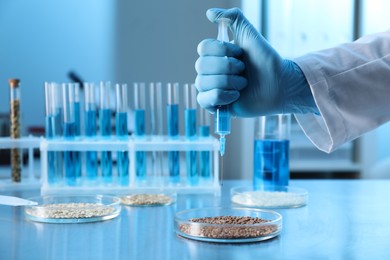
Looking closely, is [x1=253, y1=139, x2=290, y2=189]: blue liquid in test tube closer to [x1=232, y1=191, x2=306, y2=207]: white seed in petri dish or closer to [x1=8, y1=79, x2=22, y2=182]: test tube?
[x1=232, y1=191, x2=306, y2=207]: white seed in petri dish

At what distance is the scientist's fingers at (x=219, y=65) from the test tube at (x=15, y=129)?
79 cm

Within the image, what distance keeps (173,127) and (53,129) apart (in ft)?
1.32

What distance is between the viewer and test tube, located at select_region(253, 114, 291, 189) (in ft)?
5.51

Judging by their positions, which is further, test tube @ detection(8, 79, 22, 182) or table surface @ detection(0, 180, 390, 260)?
test tube @ detection(8, 79, 22, 182)

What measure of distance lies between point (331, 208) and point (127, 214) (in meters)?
0.58

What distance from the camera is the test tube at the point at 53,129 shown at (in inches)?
67.4

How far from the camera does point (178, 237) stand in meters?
1.14

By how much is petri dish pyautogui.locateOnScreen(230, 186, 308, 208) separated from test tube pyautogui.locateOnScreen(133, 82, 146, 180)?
1.08ft

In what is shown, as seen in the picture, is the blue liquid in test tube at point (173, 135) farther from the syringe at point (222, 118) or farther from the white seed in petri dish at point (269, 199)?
the syringe at point (222, 118)

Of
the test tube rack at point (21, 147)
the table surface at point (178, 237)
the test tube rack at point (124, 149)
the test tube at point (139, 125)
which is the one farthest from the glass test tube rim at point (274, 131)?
the test tube rack at point (21, 147)

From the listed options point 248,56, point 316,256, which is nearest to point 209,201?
point 248,56

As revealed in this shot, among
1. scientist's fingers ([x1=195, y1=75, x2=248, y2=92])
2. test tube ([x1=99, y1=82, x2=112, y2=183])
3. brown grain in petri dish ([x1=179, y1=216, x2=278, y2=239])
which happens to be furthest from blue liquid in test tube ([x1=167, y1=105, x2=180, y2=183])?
brown grain in petri dish ([x1=179, y1=216, x2=278, y2=239])

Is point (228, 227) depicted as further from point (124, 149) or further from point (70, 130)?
point (70, 130)

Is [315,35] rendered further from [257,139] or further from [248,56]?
[248,56]
